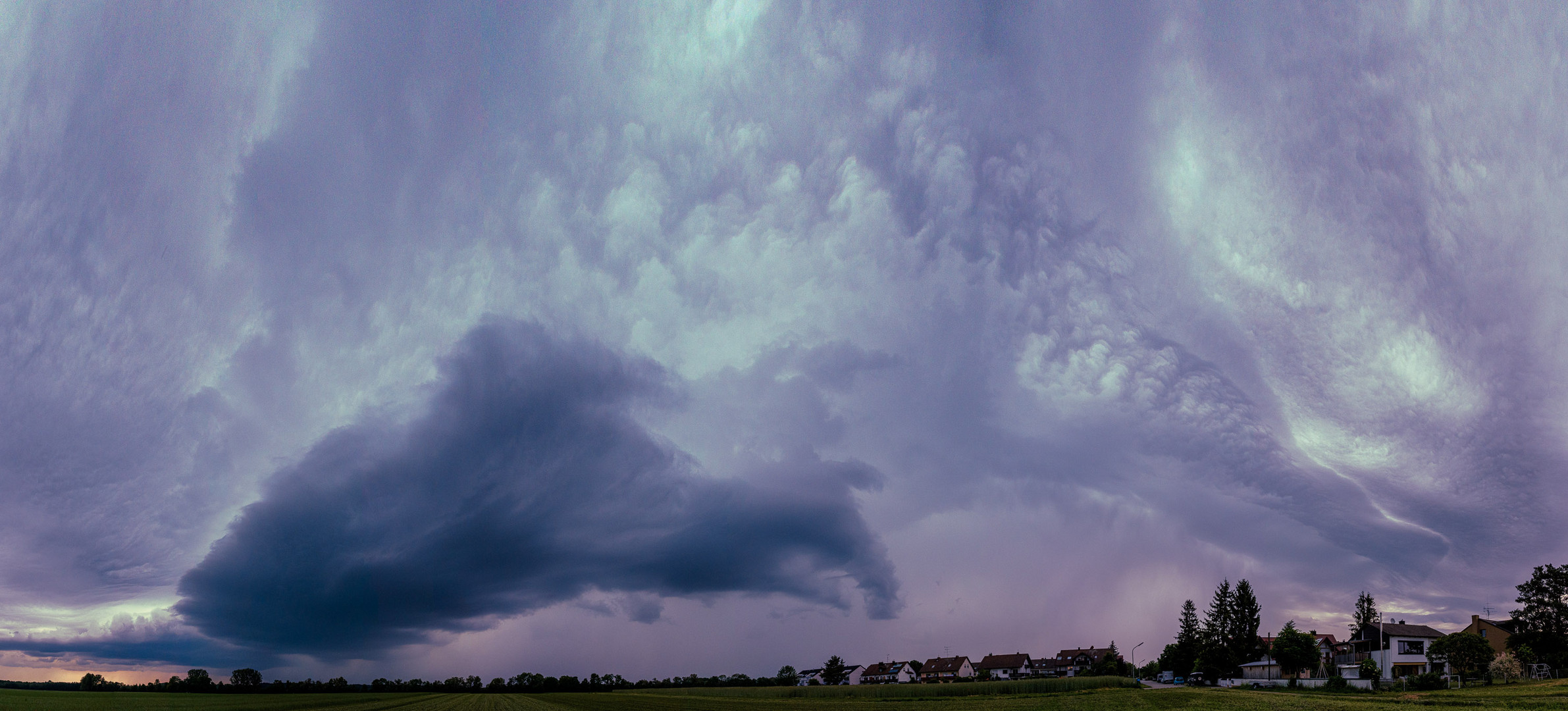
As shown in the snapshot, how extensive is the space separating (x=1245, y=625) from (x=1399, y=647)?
117 feet

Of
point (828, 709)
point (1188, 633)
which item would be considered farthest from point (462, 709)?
point (1188, 633)

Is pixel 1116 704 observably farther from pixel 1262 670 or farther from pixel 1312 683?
pixel 1262 670

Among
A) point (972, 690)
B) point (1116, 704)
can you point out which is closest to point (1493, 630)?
point (972, 690)

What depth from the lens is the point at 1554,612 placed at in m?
108

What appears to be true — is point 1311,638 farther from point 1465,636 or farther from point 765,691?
point 765,691

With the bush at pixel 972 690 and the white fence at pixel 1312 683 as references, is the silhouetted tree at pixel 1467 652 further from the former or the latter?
the bush at pixel 972 690

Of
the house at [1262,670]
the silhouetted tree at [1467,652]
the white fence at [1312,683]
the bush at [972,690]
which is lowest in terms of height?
the house at [1262,670]

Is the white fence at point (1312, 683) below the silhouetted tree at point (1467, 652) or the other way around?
below

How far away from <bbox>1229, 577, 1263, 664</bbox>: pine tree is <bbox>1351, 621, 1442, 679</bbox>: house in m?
19.2

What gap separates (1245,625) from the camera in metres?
163

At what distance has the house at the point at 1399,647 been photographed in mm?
124438

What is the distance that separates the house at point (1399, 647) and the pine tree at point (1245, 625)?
19208mm

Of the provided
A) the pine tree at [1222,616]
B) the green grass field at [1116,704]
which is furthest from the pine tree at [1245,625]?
the green grass field at [1116,704]

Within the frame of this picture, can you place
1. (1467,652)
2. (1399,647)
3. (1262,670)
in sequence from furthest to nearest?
(1262,670) → (1399,647) → (1467,652)
